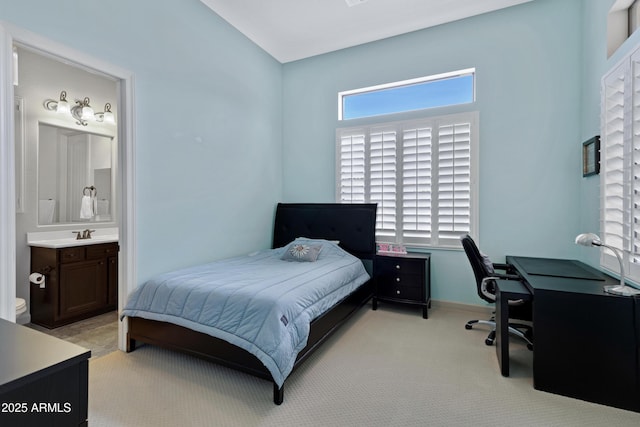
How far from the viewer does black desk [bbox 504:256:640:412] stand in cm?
186

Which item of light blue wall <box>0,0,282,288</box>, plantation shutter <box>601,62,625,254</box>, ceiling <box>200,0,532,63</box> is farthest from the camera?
ceiling <box>200,0,532,63</box>

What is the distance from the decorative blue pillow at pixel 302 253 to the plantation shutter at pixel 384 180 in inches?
37.7

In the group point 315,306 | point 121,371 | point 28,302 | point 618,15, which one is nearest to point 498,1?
point 618,15

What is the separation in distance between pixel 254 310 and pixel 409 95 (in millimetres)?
3257

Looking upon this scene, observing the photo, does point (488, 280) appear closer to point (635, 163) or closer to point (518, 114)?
point (635, 163)

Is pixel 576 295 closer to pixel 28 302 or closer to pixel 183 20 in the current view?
pixel 183 20

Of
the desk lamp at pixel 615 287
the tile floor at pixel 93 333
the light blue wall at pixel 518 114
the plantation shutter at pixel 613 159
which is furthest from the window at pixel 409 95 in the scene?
the tile floor at pixel 93 333

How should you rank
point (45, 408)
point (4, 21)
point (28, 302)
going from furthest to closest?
point (28, 302), point (4, 21), point (45, 408)

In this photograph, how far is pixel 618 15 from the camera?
2537 millimetres

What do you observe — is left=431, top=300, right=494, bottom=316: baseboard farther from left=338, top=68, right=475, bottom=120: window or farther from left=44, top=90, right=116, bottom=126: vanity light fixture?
left=44, top=90, right=116, bottom=126: vanity light fixture

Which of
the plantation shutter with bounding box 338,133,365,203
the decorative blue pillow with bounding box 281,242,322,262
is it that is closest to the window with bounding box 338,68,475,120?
the plantation shutter with bounding box 338,133,365,203

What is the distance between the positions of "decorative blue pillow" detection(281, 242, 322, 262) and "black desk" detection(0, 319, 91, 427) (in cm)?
260

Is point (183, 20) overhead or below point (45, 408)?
overhead

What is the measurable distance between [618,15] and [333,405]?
3.69 m
